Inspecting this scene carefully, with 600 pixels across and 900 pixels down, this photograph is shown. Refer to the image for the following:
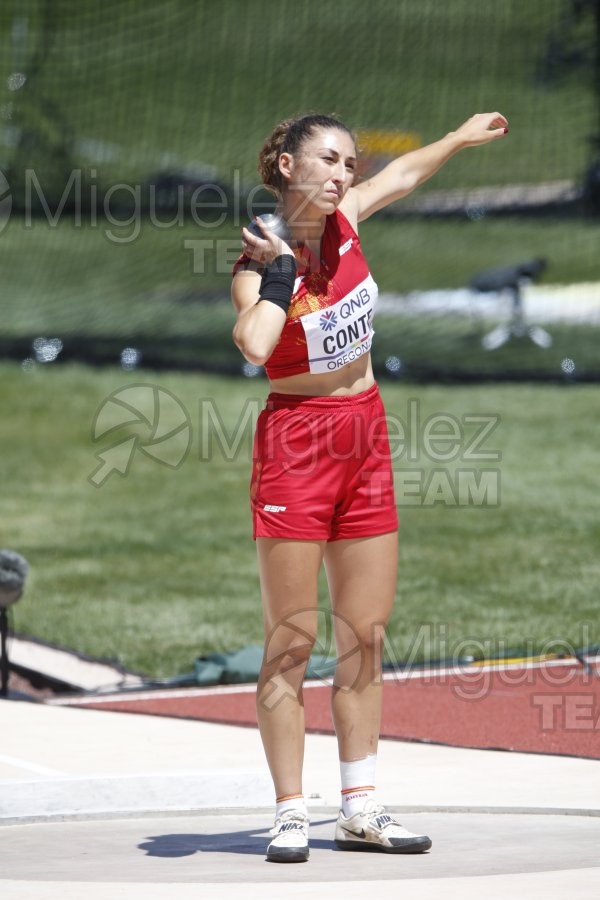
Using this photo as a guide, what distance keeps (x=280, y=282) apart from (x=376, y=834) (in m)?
1.53

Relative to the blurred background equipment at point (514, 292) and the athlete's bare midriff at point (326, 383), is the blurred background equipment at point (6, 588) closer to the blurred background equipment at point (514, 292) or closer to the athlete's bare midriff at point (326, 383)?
the athlete's bare midriff at point (326, 383)

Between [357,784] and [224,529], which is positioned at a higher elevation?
[224,529]

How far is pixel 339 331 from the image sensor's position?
443 cm

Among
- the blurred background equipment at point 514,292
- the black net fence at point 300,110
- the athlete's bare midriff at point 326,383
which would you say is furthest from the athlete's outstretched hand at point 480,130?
the blurred background equipment at point 514,292

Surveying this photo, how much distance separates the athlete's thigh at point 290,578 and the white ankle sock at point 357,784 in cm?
43

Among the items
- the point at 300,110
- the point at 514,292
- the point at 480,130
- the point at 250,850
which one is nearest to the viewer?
the point at 250,850

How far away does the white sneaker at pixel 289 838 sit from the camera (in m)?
4.38

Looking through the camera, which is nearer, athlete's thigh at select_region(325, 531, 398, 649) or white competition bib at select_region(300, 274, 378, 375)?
white competition bib at select_region(300, 274, 378, 375)

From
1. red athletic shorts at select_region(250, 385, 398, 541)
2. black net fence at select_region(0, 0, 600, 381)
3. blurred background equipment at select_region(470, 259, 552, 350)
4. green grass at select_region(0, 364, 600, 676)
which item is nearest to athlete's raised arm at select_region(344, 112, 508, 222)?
red athletic shorts at select_region(250, 385, 398, 541)

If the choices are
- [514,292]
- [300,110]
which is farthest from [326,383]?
[514,292]

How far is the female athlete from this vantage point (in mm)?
4430

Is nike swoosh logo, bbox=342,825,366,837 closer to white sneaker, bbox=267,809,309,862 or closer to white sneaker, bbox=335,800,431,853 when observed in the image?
white sneaker, bbox=335,800,431,853

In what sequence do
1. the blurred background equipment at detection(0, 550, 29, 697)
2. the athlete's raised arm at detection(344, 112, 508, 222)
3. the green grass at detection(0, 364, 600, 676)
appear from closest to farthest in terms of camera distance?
1. the athlete's raised arm at detection(344, 112, 508, 222)
2. the blurred background equipment at detection(0, 550, 29, 697)
3. the green grass at detection(0, 364, 600, 676)

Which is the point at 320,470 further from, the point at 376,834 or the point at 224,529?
the point at 224,529
